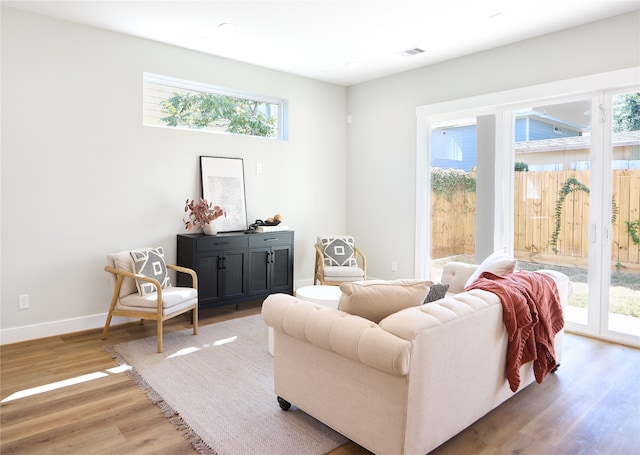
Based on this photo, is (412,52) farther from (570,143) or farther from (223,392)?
(223,392)

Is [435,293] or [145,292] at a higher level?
[435,293]

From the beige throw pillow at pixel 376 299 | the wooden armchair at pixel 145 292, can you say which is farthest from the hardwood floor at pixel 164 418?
the beige throw pillow at pixel 376 299

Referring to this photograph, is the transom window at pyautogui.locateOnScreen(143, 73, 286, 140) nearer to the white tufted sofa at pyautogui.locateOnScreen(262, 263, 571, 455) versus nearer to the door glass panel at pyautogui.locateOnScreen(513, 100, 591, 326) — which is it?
the door glass panel at pyautogui.locateOnScreen(513, 100, 591, 326)

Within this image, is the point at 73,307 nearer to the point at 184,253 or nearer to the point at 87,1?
the point at 184,253

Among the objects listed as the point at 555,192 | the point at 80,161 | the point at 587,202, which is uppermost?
the point at 80,161

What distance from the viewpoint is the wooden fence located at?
148 inches

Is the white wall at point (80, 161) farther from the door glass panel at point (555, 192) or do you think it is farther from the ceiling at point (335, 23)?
the door glass panel at point (555, 192)

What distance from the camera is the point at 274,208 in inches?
215

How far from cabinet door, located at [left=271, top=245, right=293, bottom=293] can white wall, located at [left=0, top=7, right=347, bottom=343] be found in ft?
3.56

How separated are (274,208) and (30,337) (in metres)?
2.83

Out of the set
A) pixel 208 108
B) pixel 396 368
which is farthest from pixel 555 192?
pixel 208 108

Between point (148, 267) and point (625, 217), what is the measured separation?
13.6ft

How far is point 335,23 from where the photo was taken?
390cm

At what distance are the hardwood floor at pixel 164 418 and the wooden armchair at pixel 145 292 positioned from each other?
40 cm
